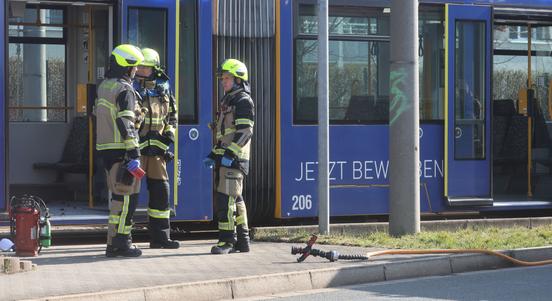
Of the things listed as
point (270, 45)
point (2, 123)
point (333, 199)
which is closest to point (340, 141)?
point (333, 199)

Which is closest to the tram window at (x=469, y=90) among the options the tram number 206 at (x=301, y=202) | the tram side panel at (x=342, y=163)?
the tram side panel at (x=342, y=163)

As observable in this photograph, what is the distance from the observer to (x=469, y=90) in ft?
47.1

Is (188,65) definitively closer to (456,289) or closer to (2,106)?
(2,106)

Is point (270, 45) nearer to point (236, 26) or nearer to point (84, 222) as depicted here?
point (236, 26)

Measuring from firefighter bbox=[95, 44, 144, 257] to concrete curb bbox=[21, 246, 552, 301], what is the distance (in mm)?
1923

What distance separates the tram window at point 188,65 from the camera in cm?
1282

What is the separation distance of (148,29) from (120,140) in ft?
8.18

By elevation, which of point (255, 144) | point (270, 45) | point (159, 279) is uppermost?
point (270, 45)

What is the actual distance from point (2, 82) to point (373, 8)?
16.6ft

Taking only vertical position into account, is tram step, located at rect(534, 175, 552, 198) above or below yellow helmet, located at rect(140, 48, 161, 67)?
below

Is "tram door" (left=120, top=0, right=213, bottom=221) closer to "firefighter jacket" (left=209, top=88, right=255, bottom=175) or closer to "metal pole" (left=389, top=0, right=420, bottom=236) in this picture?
"firefighter jacket" (left=209, top=88, right=255, bottom=175)

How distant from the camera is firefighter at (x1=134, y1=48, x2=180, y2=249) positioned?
1117 cm

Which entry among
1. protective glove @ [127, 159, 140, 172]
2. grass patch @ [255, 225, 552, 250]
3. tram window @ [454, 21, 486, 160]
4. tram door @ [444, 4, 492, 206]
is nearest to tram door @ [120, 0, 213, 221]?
grass patch @ [255, 225, 552, 250]

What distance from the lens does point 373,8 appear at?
1378cm
